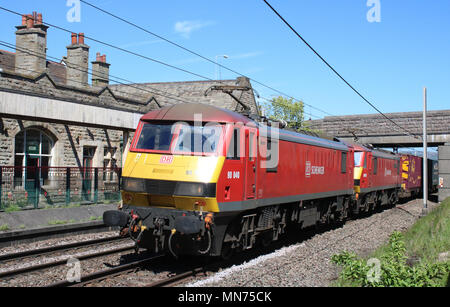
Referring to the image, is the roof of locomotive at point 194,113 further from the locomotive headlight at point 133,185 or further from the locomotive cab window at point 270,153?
the locomotive headlight at point 133,185

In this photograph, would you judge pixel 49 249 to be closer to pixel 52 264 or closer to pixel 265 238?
pixel 52 264

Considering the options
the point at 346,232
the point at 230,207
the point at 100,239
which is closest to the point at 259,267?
the point at 230,207

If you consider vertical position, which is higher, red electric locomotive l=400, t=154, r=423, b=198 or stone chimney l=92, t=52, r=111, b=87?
stone chimney l=92, t=52, r=111, b=87

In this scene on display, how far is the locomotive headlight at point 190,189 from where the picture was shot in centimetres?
910

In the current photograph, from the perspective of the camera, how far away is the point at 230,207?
31.3ft

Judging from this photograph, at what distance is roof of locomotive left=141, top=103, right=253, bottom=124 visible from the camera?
32.5 feet

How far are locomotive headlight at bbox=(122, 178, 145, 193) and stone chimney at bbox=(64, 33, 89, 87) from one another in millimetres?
17473

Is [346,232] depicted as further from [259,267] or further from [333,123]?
[333,123]

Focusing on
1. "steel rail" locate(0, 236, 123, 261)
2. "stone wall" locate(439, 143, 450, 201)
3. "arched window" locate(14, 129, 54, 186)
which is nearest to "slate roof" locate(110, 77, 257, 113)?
"arched window" locate(14, 129, 54, 186)

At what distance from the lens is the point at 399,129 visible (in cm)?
3828

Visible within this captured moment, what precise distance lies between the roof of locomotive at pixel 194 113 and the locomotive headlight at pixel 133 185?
1.43 metres

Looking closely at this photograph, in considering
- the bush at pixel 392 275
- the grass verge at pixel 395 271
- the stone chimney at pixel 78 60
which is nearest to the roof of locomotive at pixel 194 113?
the grass verge at pixel 395 271

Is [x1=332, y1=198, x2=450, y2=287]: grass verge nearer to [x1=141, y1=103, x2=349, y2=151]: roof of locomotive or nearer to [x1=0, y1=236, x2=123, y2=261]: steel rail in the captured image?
[x1=141, y1=103, x2=349, y2=151]: roof of locomotive

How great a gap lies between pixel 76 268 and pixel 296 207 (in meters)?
6.26
